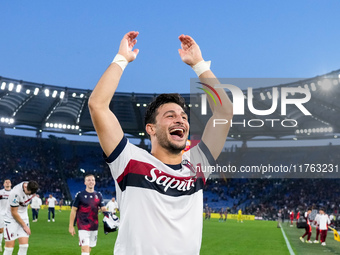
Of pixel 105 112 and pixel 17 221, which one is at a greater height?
pixel 105 112

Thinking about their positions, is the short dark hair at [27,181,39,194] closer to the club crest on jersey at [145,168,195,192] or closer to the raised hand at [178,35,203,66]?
the raised hand at [178,35,203,66]

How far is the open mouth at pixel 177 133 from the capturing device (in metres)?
3.08

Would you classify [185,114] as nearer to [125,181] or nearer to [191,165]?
[191,165]

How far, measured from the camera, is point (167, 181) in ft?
10.1

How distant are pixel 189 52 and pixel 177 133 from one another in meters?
0.80

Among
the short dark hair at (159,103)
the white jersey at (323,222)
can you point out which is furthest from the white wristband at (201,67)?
the white jersey at (323,222)

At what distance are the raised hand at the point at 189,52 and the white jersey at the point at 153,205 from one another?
0.88 meters

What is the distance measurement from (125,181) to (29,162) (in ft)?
181

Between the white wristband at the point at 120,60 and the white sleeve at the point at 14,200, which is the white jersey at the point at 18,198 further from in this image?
the white wristband at the point at 120,60

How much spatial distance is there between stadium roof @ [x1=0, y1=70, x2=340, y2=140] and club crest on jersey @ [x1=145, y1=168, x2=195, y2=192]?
31.2 meters

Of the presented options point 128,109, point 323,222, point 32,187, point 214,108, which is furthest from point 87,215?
point 128,109

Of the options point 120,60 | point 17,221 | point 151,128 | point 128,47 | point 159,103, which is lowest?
point 17,221

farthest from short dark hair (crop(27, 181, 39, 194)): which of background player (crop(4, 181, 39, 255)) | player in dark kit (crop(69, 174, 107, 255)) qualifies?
player in dark kit (crop(69, 174, 107, 255))

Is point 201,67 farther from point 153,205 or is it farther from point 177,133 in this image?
point 153,205
